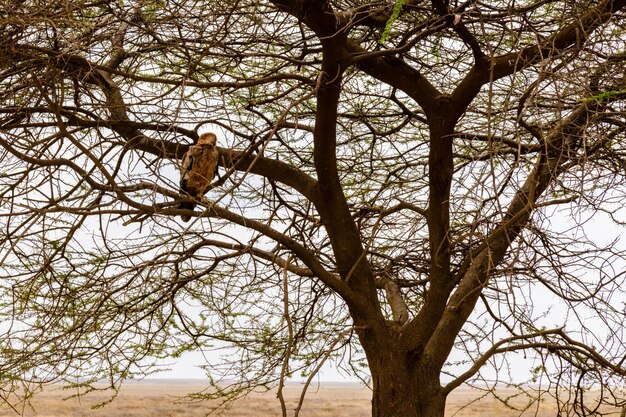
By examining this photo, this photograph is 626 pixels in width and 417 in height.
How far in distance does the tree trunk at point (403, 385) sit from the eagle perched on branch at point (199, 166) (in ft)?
4.03

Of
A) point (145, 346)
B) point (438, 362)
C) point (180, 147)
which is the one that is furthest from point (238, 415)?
point (180, 147)

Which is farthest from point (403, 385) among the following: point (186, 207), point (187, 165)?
point (187, 165)

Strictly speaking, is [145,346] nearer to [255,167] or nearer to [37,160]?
[255,167]

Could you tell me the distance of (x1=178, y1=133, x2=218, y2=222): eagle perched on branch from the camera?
3.10 metres

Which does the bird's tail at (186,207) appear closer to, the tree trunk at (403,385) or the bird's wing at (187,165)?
the bird's wing at (187,165)

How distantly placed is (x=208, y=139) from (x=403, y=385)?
4.97 ft

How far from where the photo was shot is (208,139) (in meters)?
3.18

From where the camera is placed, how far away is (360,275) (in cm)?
371

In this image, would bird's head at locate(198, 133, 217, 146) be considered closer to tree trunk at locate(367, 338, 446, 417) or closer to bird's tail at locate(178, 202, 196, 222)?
bird's tail at locate(178, 202, 196, 222)

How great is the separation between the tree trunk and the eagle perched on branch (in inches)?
48.3

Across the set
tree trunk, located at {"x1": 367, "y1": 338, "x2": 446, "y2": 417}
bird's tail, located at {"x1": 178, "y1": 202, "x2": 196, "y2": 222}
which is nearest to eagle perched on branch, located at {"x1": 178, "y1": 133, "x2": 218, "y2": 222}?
bird's tail, located at {"x1": 178, "y1": 202, "x2": 196, "y2": 222}

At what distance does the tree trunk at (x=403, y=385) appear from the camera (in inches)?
140

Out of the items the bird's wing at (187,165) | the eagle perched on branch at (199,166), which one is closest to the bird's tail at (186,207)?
the eagle perched on branch at (199,166)

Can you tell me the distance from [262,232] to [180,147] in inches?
22.6
